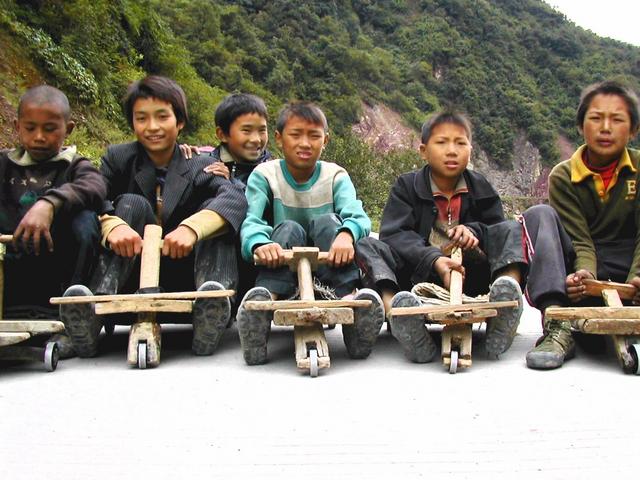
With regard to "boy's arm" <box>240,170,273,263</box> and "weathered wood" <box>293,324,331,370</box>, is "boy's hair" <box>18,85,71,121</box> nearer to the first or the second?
"boy's arm" <box>240,170,273,263</box>

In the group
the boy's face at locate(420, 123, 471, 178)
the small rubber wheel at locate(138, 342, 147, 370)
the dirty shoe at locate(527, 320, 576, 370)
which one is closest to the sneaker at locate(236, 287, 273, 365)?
the small rubber wheel at locate(138, 342, 147, 370)

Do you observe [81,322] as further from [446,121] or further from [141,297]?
[446,121]

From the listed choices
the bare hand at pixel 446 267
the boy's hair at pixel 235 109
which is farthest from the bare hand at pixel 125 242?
the boy's hair at pixel 235 109

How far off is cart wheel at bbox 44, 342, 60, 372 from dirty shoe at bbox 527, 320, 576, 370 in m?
1.70

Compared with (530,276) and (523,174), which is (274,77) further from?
(530,276)

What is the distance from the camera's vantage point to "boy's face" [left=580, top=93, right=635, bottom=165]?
9.20ft

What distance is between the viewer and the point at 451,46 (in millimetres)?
58375

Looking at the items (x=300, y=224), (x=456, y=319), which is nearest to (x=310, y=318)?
(x=456, y=319)

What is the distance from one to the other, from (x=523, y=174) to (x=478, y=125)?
5518mm

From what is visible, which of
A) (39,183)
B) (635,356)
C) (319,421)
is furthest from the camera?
(39,183)

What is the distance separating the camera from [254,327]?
2395 millimetres

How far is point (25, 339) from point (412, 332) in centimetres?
138

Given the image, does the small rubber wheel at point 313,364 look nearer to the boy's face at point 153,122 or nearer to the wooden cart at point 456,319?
the wooden cart at point 456,319

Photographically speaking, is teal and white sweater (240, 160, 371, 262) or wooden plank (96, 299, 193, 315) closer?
wooden plank (96, 299, 193, 315)
